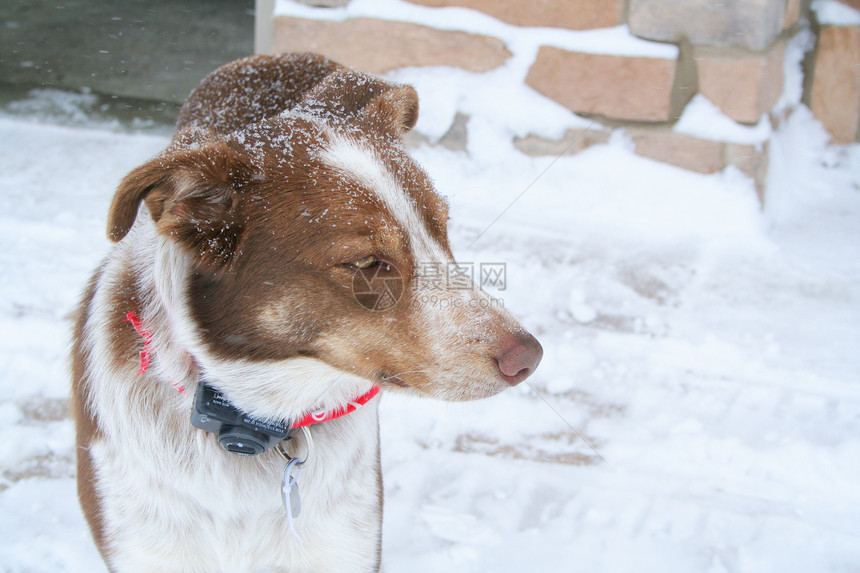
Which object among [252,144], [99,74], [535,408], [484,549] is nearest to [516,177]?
[535,408]

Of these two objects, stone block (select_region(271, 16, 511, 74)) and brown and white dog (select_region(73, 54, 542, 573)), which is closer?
brown and white dog (select_region(73, 54, 542, 573))

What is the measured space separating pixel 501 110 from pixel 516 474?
97.1 inches

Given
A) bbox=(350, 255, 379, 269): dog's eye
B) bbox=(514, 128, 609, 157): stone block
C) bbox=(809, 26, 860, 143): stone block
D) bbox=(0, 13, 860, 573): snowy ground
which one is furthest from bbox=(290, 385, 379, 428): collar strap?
bbox=(809, 26, 860, 143): stone block

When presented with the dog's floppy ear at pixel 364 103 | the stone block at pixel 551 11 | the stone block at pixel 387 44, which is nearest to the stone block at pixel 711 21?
the stone block at pixel 551 11

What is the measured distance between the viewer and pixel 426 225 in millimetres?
1842

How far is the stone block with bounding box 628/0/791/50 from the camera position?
13.2 ft

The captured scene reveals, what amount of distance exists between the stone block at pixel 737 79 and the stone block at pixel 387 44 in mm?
1150

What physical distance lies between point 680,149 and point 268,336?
10.9 feet

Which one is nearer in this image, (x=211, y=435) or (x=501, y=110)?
(x=211, y=435)

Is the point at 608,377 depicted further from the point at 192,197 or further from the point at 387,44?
the point at 387,44

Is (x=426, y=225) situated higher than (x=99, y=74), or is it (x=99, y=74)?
(x=426, y=225)

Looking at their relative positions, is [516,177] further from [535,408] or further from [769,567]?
[769,567]

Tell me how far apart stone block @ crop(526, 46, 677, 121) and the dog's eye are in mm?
3006

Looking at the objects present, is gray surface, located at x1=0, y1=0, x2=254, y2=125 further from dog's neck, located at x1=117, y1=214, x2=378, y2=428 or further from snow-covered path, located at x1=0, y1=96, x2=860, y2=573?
dog's neck, located at x1=117, y1=214, x2=378, y2=428
